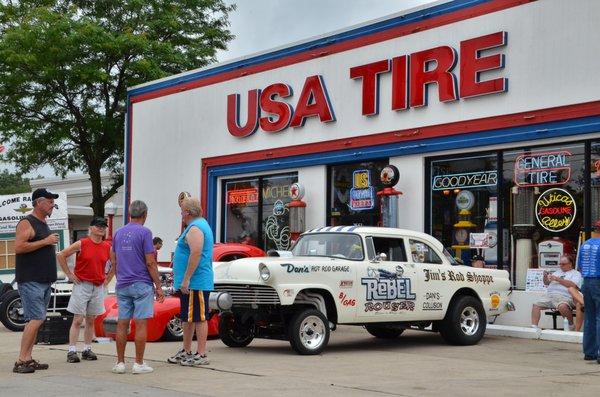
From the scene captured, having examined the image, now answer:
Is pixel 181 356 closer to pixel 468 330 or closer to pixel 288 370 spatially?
pixel 288 370

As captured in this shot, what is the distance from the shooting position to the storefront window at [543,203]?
1526cm

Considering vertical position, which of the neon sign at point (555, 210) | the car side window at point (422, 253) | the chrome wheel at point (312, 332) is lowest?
the chrome wheel at point (312, 332)

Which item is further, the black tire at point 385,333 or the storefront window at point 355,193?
the storefront window at point 355,193

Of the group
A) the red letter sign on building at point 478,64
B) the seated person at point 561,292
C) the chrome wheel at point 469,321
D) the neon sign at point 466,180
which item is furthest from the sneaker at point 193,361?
the red letter sign on building at point 478,64

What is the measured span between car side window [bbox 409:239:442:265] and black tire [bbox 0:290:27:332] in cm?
708

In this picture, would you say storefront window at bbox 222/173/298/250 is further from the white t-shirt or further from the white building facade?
the white t-shirt

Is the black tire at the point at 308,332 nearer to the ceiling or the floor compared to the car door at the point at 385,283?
nearer to the floor

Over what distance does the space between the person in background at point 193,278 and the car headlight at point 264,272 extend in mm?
1212

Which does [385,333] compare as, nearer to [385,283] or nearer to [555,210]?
[385,283]

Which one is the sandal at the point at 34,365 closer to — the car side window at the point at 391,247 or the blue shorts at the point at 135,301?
the blue shorts at the point at 135,301

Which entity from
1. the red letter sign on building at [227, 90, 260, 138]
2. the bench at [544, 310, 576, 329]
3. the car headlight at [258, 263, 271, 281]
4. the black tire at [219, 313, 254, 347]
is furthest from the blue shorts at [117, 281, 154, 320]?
the red letter sign on building at [227, 90, 260, 138]

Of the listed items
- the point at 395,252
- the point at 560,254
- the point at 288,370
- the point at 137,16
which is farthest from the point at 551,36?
the point at 137,16

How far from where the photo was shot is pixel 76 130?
29.3m

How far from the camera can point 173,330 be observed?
13.7 m
